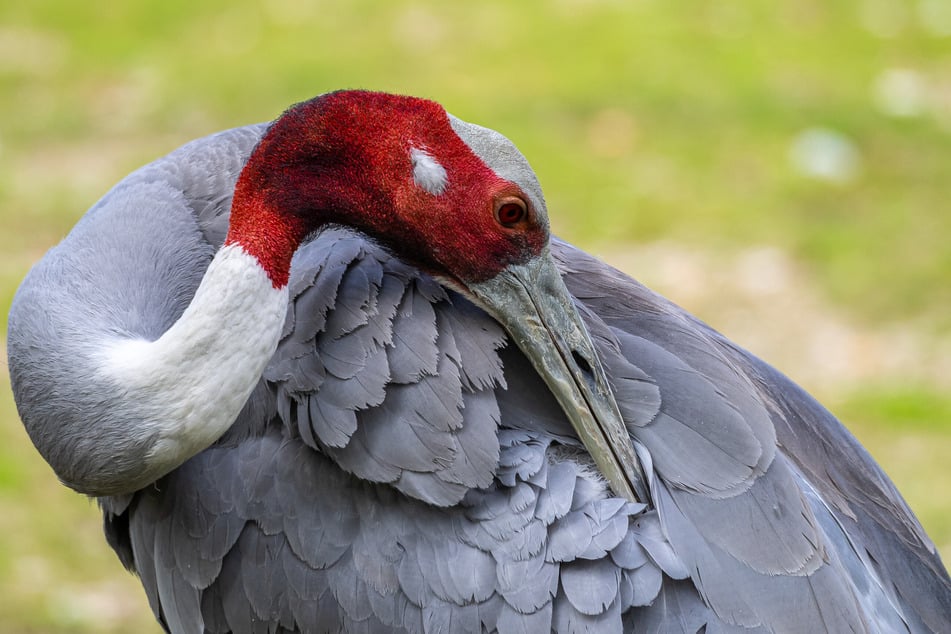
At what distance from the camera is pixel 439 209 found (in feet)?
9.83

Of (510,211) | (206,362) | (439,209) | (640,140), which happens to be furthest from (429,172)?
(640,140)

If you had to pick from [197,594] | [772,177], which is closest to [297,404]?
[197,594]

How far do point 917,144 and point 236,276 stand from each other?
6783 mm

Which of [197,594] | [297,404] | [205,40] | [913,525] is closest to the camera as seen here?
[297,404]

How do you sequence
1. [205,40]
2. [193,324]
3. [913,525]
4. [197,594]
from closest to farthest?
[193,324] < [197,594] < [913,525] < [205,40]

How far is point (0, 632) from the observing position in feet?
16.8

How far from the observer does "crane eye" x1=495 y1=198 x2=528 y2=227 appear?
297 cm

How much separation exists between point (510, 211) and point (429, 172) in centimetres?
20

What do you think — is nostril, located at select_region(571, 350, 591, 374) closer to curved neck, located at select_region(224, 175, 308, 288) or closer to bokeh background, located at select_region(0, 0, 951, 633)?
curved neck, located at select_region(224, 175, 308, 288)

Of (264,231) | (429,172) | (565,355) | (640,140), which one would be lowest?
(640,140)

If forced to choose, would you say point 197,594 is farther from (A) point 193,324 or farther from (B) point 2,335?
(B) point 2,335

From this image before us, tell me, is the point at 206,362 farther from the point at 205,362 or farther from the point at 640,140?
the point at 640,140

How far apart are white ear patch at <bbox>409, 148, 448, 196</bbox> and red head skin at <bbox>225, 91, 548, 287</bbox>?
0.01m

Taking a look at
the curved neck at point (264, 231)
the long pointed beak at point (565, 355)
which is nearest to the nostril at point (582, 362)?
the long pointed beak at point (565, 355)
